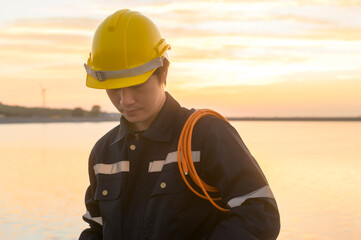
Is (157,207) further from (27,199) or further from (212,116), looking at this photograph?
(27,199)

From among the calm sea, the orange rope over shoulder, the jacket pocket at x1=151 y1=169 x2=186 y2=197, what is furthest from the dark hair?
the calm sea

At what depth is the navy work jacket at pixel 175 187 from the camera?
2125 millimetres

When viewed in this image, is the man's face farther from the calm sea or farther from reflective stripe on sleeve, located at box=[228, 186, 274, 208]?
the calm sea

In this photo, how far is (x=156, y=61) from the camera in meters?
2.29

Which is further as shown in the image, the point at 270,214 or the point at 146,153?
the point at 146,153

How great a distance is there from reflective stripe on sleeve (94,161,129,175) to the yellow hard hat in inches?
13.8

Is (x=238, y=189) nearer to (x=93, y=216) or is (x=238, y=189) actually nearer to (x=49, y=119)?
(x=93, y=216)

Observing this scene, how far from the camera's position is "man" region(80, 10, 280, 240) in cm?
213

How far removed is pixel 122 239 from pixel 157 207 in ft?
0.75

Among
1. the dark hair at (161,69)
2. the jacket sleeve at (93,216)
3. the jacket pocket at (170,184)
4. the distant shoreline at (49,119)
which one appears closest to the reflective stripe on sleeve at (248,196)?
the jacket pocket at (170,184)

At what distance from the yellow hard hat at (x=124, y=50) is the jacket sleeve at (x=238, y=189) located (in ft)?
1.27

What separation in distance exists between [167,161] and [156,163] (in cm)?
6

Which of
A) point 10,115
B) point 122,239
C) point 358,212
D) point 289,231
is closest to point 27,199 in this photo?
point 289,231

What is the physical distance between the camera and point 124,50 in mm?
2271
